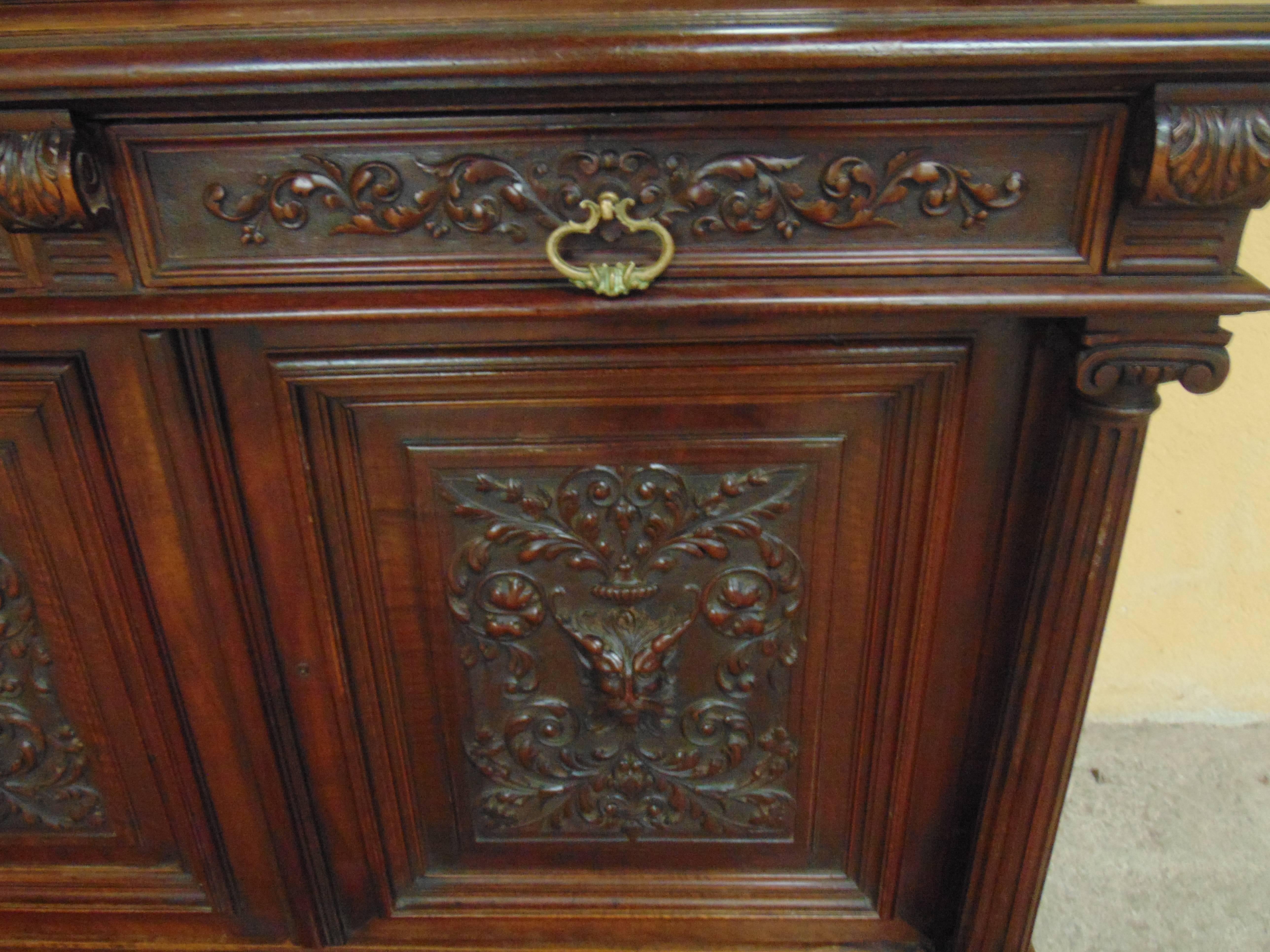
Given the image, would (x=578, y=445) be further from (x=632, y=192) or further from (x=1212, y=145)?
(x=1212, y=145)

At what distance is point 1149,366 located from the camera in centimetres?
54

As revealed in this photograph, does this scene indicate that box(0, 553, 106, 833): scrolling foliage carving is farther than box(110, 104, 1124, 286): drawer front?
Yes

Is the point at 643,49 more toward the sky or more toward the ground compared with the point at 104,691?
more toward the sky

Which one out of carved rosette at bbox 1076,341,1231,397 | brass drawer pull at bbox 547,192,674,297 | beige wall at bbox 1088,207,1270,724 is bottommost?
beige wall at bbox 1088,207,1270,724

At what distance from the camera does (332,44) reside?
468mm

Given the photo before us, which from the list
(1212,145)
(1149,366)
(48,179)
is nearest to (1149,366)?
(1149,366)

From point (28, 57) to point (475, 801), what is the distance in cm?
57

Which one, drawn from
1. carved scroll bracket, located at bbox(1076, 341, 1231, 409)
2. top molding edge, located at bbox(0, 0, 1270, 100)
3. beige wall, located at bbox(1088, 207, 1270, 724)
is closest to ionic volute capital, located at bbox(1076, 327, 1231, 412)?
carved scroll bracket, located at bbox(1076, 341, 1231, 409)

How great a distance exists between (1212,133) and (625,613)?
1.45 feet

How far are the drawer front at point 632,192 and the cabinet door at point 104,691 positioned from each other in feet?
0.39

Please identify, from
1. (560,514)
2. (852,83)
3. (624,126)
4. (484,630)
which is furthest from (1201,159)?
(484,630)

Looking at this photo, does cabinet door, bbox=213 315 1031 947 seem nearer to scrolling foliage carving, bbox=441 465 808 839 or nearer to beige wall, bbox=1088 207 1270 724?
scrolling foliage carving, bbox=441 465 808 839

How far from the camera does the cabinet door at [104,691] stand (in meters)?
0.60

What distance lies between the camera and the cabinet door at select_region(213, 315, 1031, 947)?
0.60 metres
